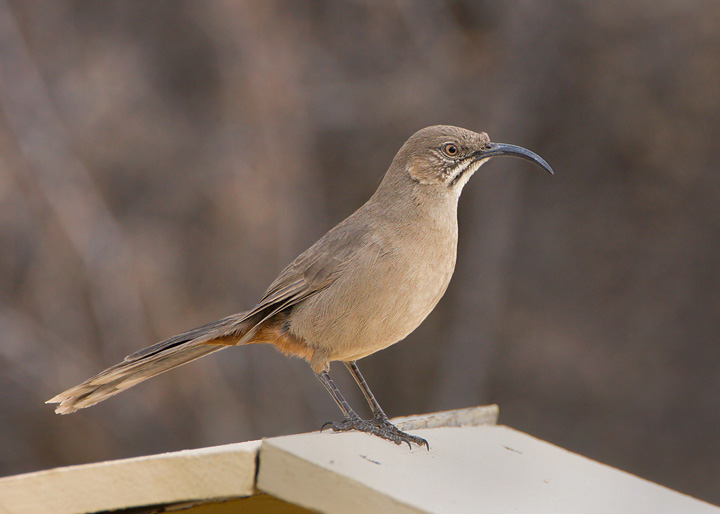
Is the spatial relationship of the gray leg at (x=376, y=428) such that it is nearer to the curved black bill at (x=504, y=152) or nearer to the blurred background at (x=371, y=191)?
the curved black bill at (x=504, y=152)

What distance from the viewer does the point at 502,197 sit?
763cm

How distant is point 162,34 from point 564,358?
4634mm

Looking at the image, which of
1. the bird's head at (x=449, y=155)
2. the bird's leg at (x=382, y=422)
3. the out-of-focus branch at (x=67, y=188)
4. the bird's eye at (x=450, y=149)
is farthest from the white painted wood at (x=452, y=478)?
the out-of-focus branch at (x=67, y=188)

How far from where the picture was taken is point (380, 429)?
3383 mm

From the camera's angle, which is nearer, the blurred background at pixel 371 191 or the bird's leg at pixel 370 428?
the bird's leg at pixel 370 428

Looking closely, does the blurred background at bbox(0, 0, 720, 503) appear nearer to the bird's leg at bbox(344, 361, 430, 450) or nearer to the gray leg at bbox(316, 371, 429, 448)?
the bird's leg at bbox(344, 361, 430, 450)

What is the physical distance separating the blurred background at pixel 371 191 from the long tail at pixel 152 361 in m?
3.62

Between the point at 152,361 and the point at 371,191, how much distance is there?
174 inches

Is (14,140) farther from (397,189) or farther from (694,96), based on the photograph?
(694,96)

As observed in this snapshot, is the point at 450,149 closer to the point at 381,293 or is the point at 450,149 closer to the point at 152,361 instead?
the point at 381,293

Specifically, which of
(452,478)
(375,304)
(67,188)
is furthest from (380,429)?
(67,188)

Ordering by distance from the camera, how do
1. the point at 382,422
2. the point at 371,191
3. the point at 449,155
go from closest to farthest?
the point at 382,422, the point at 449,155, the point at 371,191

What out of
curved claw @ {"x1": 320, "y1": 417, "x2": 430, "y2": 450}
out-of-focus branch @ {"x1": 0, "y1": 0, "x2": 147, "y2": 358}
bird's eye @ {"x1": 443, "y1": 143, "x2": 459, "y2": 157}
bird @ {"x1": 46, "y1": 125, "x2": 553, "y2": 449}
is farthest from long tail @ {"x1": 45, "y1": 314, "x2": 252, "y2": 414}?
out-of-focus branch @ {"x1": 0, "y1": 0, "x2": 147, "y2": 358}

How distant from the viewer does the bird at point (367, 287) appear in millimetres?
3438
